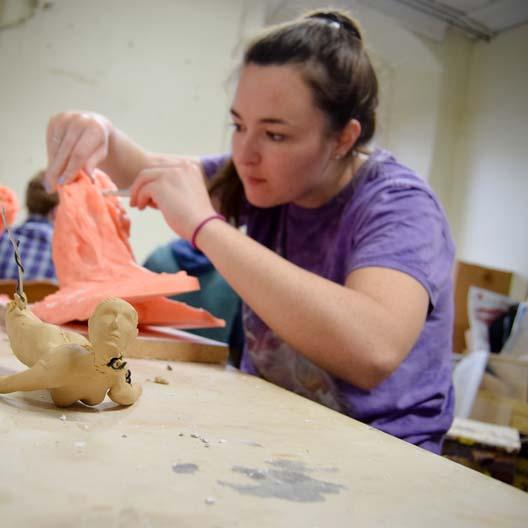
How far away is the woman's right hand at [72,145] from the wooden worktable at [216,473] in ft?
1.93

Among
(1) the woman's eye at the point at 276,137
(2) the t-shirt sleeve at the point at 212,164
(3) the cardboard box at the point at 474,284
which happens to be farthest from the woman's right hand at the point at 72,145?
(3) the cardboard box at the point at 474,284

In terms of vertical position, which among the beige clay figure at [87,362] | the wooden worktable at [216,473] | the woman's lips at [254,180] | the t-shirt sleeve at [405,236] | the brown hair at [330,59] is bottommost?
the wooden worktable at [216,473]

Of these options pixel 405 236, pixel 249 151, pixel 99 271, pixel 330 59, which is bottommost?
pixel 99 271

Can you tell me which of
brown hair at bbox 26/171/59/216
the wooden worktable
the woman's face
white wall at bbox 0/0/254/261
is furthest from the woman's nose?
white wall at bbox 0/0/254/261

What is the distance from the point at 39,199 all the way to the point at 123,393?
2.10 m

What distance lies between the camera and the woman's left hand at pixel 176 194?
916 millimetres

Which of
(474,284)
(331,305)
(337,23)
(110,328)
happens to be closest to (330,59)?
(337,23)

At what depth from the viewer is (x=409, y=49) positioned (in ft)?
12.0

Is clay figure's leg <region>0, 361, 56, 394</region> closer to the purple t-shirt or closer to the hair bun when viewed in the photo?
the purple t-shirt

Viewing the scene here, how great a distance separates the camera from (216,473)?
39 centimetres

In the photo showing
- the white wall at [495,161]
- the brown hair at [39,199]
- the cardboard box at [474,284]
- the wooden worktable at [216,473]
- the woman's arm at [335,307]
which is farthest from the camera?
the white wall at [495,161]

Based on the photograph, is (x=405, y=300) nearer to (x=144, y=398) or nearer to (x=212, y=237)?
(x=212, y=237)

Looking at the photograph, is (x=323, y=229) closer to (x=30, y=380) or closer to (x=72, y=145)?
(x=72, y=145)

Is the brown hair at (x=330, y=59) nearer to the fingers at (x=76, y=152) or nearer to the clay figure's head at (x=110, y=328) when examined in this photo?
the fingers at (x=76, y=152)
